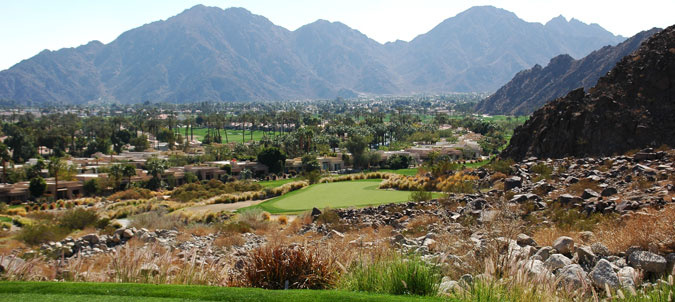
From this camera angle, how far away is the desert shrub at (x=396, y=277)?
6.76 m

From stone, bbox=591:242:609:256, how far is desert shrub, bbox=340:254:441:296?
3385 mm

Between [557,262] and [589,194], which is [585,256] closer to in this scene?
[557,262]

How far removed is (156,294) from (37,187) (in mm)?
57356

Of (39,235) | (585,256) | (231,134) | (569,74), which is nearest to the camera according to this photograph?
(585,256)

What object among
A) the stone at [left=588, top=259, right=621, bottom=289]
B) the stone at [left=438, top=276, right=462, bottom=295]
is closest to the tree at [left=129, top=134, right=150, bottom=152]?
the stone at [left=438, top=276, right=462, bottom=295]

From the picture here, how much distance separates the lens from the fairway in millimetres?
27938

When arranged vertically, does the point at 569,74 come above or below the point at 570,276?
above

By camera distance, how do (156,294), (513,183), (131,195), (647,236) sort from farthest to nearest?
(131,195) < (513,183) < (647,236) < (156,294)

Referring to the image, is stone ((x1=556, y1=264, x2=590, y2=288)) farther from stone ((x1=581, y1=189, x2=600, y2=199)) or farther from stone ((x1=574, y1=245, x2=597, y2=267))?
stone ((x1=581, y1=189, x2=600, y2=199))

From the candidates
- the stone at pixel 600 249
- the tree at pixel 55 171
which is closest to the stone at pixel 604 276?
the stone at pixel 600 249

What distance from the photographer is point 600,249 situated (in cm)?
884

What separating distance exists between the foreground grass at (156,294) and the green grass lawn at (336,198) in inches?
801

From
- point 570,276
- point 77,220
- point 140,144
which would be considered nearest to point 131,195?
point 77,220

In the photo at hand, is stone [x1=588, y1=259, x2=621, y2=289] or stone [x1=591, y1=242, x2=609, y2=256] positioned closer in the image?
stone [x1=588, y1=259, x2=621, y2=289]
